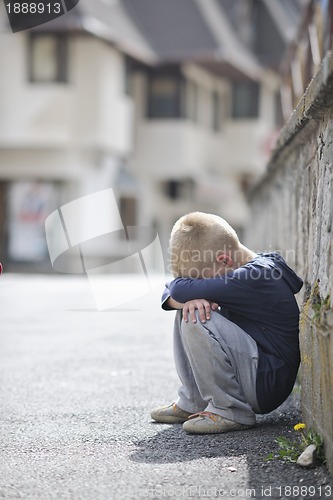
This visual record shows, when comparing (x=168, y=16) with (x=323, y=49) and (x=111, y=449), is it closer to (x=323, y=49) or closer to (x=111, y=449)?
(x=323, y=49)

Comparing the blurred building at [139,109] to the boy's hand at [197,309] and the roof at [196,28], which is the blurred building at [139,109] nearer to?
the roof at [196,28]

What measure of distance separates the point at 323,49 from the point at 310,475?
4.57 metres

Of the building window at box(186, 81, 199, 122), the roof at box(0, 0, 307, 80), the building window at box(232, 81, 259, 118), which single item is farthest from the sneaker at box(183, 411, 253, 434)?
the building window at box(232, 81, 259, 118)

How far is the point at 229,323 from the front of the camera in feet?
15.5

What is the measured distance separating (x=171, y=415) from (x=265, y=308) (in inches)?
30.2

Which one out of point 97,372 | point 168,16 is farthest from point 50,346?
point 168,16

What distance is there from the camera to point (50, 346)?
858 centimetres

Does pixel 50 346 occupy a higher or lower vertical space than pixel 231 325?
lower

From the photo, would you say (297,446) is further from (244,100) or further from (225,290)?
(244,100)

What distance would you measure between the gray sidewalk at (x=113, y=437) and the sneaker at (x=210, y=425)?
0.05 m

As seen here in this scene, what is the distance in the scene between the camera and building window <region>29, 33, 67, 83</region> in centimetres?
2986

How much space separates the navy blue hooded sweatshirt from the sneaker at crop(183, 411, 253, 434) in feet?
0.64

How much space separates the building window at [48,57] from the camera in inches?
1176

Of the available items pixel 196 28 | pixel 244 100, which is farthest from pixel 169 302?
pixel 244 100
